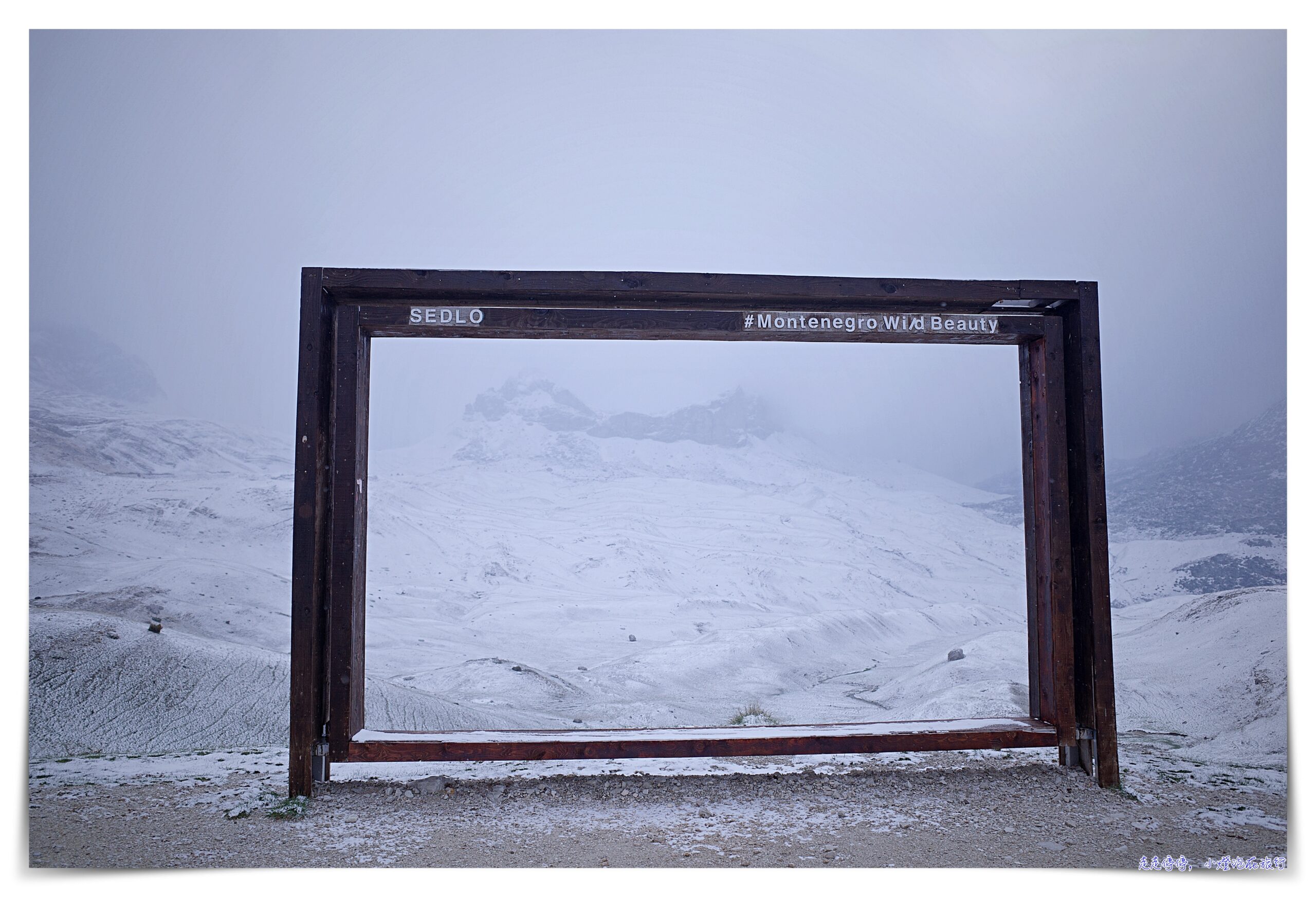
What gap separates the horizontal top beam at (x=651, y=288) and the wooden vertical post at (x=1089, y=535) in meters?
0.34

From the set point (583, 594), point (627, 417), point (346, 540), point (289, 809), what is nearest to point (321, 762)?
point (289, 809)

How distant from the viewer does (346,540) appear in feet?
16.6

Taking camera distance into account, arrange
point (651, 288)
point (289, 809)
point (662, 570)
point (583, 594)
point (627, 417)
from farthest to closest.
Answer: point (627, 417)
point (662, 570)
point (583, 594)
point (651, 288)
point (289, 809)

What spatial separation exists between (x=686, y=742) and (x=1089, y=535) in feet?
9.14

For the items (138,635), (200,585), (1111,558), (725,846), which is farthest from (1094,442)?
(1111,558)

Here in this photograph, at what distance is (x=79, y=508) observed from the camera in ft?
51.8

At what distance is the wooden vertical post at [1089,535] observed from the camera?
5145 millimetres

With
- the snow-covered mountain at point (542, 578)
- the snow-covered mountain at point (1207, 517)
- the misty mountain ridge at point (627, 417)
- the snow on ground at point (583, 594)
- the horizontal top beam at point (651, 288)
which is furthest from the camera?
the misty mountain ridge at point (627, 417)

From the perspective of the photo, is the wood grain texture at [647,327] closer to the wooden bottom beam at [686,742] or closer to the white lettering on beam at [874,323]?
the white lettering on beam at [874,323]

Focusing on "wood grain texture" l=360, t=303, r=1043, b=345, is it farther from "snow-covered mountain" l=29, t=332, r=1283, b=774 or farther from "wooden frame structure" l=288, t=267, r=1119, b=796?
"snow-covered mountain" l=29, t=332, r=1283, b=774

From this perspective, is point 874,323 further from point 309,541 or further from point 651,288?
point 309,541

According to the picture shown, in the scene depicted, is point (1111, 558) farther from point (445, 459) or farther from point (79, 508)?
point (79, 508)

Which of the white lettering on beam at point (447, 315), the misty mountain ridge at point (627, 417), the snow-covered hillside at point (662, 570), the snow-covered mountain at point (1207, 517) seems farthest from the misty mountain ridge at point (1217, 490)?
the white lettering on beam at point (447, 315)

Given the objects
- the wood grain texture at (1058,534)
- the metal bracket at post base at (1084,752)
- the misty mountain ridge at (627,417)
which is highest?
the misty mountain ridge at (627,417)
